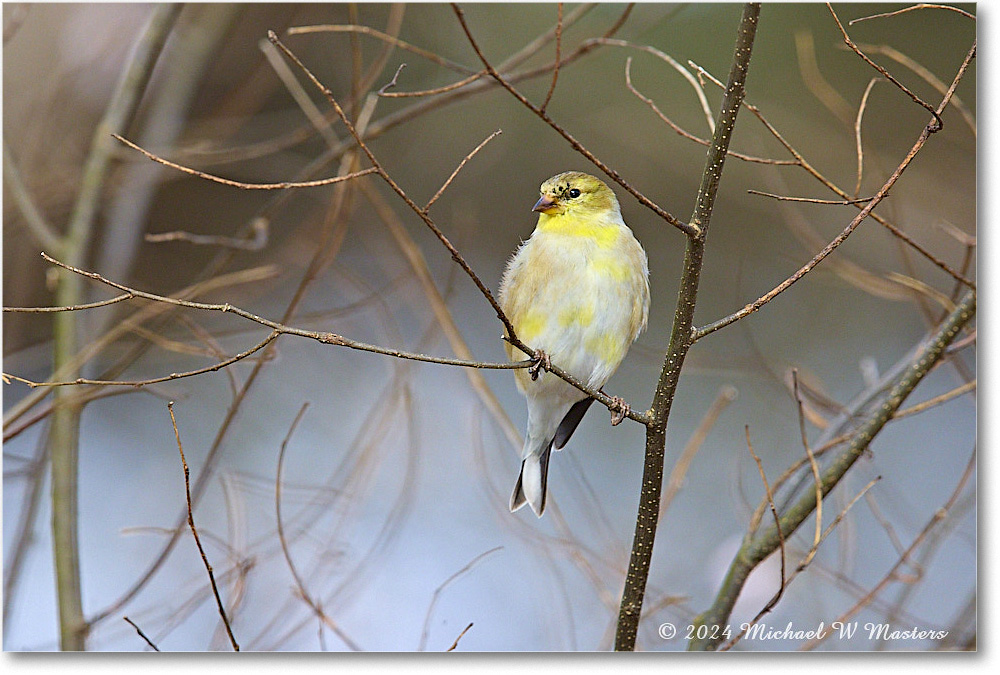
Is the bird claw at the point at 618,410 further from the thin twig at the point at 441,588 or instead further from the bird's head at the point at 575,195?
the thin twig at the point at 441,588

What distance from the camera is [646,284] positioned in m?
1.65

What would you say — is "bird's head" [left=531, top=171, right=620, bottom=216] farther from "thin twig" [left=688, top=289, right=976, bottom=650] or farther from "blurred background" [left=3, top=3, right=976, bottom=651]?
"thin twig" [left=688, top=289, right=976, bottom=650]

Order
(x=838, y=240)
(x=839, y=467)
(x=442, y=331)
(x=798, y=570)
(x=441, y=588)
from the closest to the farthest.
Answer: (x=838, y=240)
(x=798, y=570)
(x=839, y=467)
(x=441, y=588)
(x=442, y=331)

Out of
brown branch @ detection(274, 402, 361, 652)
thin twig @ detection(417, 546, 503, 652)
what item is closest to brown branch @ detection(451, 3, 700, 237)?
brown branch @ detection(274, 402, 361, 652)

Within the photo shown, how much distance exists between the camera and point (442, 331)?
7.09ft

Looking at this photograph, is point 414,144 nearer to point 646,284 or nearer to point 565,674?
point 646,284

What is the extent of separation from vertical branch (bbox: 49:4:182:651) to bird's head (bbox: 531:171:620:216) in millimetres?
899

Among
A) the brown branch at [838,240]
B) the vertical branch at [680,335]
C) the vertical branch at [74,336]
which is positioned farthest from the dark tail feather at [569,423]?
the vertical branch at [74,336]

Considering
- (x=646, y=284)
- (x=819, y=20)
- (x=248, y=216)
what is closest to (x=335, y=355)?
(x=248, y=216)

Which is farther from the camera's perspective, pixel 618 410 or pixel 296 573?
pixel 296 573

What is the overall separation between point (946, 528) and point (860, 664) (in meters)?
0.33

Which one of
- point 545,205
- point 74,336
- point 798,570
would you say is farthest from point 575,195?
point 74,336

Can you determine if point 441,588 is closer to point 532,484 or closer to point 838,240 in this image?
point 532,484

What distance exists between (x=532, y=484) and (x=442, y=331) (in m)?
0.59
